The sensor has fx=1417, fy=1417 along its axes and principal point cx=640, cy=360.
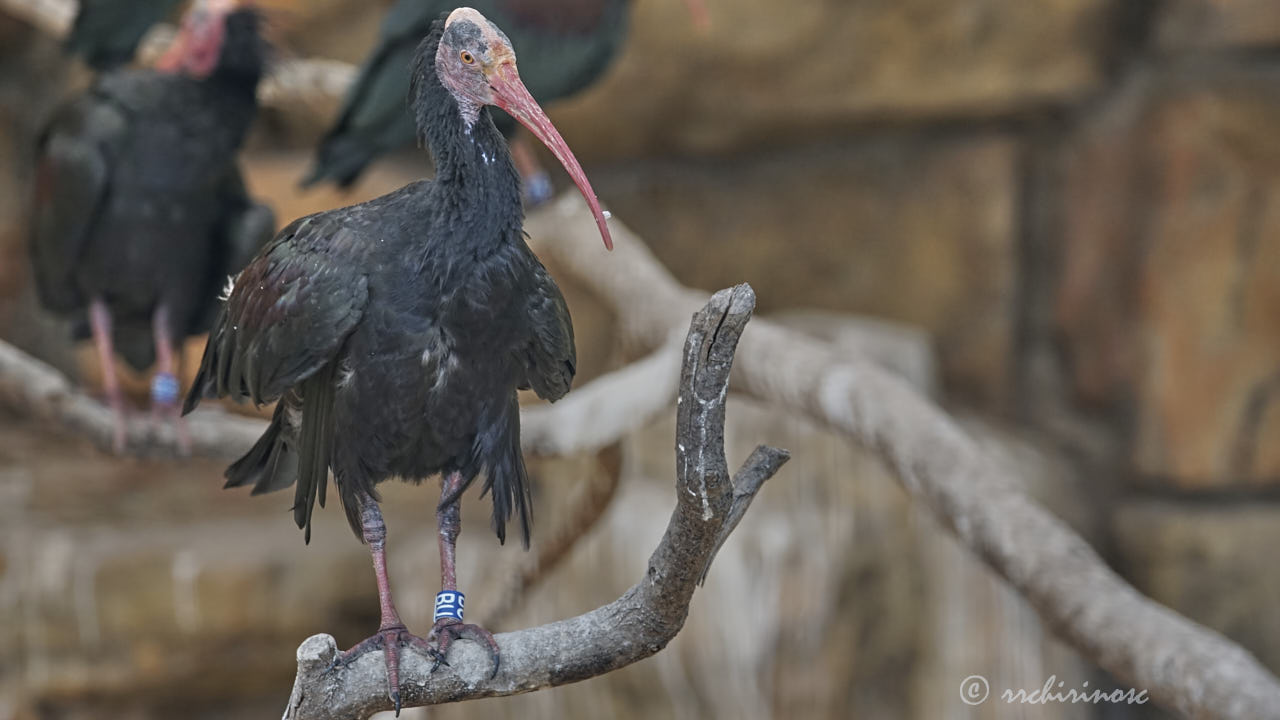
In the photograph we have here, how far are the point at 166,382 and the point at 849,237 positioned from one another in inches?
112

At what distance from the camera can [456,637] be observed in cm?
143

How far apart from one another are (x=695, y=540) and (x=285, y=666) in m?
3.76

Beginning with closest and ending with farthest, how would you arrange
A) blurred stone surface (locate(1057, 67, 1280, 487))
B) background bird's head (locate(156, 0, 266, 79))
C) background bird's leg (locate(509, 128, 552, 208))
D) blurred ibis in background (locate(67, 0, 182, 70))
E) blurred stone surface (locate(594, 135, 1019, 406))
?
background bird's head (locate(156, 0, 266, 79)), blurred ibis in background (locate(67, 0, 182, 70)), background bird's leg (locate(509, 128, 552, 208)), blurred stone surface (locate(1057, 67, 1280, 487)), blurred stone surface (locate(594, 135, 1019, 406))

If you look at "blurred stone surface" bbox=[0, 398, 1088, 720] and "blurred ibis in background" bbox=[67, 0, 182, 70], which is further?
"blurred stone surface" bbox=[0, 398, 1088, 720]

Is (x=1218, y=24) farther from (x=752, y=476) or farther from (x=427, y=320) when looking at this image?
(x=427, y=320)

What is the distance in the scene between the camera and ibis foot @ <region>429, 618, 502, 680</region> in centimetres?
140

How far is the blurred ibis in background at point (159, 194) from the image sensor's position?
8.48 ft

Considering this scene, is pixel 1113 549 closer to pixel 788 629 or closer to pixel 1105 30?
pixel 788 629

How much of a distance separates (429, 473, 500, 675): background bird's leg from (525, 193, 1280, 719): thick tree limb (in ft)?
3.09

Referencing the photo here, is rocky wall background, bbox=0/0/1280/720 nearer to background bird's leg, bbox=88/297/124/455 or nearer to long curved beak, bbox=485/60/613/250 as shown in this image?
background bird's leg, bbox=88/297/124/455

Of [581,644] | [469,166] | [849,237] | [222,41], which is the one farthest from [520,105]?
[849,237]

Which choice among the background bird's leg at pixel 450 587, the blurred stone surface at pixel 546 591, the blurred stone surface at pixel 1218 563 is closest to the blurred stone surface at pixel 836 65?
the blurred stone surface at pixel 546 591

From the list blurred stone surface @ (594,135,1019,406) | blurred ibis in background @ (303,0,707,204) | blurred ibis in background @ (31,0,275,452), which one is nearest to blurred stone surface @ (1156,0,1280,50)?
blurred stone surface @ (594,135,1019,406)

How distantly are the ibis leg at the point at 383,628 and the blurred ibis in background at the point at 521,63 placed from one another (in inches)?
62.8
